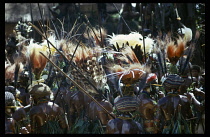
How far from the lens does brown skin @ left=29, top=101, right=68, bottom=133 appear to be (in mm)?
5203

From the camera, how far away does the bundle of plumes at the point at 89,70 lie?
5535mm

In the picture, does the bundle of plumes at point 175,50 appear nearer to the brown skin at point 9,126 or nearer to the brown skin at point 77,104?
the brown skin at point 77,104

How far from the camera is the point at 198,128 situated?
5.35 meters

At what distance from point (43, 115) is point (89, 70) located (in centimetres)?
96

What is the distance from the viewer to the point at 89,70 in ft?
18.6

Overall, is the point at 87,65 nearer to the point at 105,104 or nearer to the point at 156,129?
the point at 105,104

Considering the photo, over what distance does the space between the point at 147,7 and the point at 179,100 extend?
8.34m

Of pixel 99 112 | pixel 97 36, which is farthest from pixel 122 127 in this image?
pixel 97 36

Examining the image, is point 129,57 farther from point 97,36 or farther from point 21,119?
point 97,36

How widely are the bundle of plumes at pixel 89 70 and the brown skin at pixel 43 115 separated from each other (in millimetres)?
600

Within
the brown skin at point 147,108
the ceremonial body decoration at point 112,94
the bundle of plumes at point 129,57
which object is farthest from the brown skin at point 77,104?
the bundle of plumes at point 129,57

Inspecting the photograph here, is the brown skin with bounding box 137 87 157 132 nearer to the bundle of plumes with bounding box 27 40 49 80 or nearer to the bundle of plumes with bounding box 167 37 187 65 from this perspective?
the bundle of plumes with bounding box 167 37 187 65

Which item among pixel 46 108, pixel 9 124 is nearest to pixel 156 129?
pixel 46 108

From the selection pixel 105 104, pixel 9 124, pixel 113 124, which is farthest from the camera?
pixel 105 104
